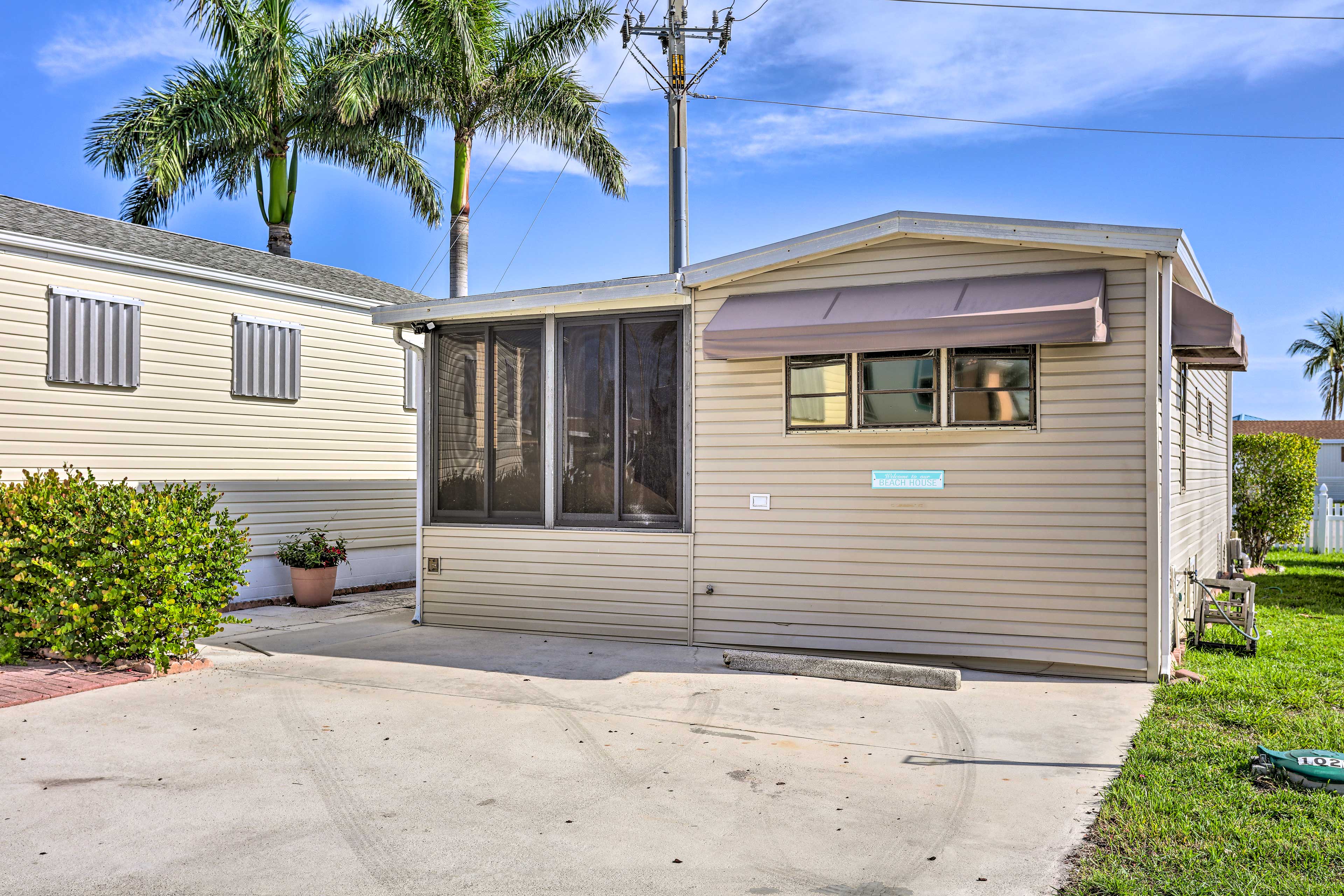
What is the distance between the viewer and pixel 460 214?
1698 cm

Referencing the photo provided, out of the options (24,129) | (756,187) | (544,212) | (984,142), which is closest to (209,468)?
(544,212)

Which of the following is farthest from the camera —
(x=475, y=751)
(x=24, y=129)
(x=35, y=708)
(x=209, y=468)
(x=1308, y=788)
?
(x=24, y=129)

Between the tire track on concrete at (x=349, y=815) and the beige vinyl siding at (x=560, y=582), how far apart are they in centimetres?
281

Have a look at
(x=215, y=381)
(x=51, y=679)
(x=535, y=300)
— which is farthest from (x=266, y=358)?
(x=51, y=679)

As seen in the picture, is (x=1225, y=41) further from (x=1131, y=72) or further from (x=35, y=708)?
(x=35, y=708)

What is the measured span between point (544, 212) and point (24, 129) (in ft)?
43.2

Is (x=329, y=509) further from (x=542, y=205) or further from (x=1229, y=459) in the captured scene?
(x=1229, y=459)

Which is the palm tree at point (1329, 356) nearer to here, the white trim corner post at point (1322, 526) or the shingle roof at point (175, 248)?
the white trim corner post at point (1322, 526)

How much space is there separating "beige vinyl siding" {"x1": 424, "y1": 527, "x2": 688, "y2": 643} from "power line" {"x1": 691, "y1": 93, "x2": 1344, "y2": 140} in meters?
7.63

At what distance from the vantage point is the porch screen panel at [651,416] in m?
7.39

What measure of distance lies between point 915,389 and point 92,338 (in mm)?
7951

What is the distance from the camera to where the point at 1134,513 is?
5926mm

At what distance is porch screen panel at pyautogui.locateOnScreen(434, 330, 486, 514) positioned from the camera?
8.20m

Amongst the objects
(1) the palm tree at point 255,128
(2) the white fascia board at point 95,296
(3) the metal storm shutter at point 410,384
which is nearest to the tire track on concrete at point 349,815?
(2) the white fascia board at point 95,296
